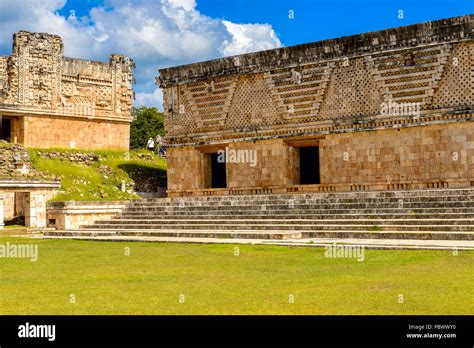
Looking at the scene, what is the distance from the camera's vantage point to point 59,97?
31.1m

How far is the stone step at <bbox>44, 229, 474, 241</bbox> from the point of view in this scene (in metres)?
15.1

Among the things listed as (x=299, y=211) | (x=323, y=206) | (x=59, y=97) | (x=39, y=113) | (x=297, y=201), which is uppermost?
(x=59, y=97)

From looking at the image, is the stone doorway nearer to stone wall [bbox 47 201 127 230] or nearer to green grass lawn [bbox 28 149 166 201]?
stone wall [bbox 47 201 127 230]

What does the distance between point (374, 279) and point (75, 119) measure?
24776 mm

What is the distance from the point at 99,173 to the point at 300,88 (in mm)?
10141

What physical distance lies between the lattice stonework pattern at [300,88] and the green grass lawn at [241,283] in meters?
10.8

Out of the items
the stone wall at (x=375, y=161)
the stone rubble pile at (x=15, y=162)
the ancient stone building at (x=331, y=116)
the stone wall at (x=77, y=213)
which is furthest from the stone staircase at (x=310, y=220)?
the stone rubble pile at (x=15, y=162)

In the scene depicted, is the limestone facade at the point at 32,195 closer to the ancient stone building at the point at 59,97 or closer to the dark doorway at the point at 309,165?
the ancient stone building at the point at 59,97

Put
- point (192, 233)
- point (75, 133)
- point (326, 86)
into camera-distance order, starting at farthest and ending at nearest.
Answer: point (75, 133)
point (326, 86)
point (192, 233)

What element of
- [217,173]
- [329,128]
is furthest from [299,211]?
[217,173]

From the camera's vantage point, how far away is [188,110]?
27.6 m

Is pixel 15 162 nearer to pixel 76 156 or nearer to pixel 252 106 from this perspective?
pixel 76 156
